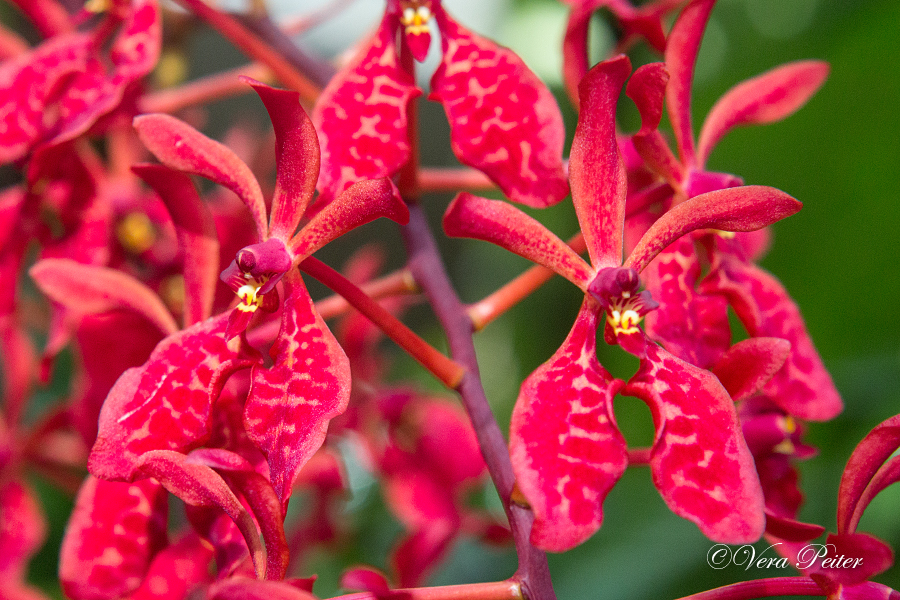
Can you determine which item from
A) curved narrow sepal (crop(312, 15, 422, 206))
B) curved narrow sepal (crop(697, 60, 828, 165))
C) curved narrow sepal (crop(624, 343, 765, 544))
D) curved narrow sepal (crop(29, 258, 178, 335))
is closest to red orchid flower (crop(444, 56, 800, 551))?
curved narrow sepal (crop(624, 343, 765, 544))

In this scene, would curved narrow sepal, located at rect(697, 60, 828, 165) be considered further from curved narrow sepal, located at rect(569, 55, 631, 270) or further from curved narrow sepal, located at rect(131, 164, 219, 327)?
curved narrow sepal, located at rect(131, 164, 219, 327)

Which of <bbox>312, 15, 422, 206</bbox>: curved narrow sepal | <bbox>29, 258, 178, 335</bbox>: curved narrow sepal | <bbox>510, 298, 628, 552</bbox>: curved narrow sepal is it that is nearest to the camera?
<bbox>510, 298, 628, 552</bbox>: curved narrow sepal

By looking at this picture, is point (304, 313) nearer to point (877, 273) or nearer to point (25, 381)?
point (25, 381)

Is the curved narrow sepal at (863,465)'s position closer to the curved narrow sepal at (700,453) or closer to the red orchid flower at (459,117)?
the curved narrow sepal at (700,453)

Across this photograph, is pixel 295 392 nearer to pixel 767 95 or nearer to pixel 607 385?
pixel 607 385

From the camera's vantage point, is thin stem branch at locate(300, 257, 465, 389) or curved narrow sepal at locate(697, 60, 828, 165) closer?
thin stem branch at locate(300, 257, 465, 389)

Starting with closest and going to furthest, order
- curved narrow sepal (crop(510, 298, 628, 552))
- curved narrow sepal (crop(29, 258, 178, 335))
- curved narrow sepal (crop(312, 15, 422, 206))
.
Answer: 1. curved narrow sepal (crop(510, 298, 628, 552))
2. curved narrow sepal (crop(312, 15, 422, 206))
3. curved narrow sepal (crop(29, 258, 178, 335))
